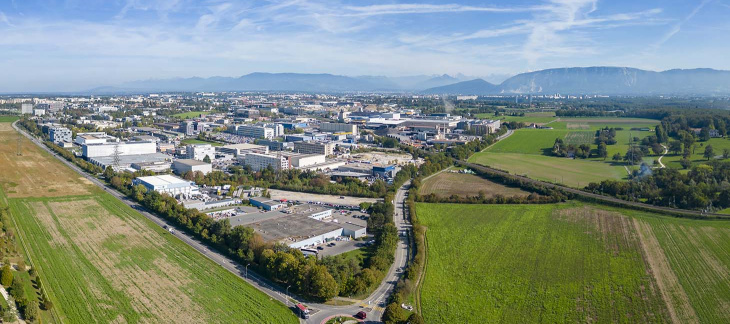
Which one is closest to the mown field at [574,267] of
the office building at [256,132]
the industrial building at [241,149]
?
the industrial building at [241,149]

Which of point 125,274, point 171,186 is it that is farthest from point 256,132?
point 125,274

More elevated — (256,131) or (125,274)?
(256,131)

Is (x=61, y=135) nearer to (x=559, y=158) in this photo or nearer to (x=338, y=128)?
(x=338, y=128)

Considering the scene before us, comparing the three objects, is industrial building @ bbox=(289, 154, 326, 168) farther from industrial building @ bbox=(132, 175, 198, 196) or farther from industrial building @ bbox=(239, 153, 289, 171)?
industrial building @ bbox=(132, 175, 198, 196)

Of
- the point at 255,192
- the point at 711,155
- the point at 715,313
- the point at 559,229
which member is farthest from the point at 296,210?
the point at 711,155

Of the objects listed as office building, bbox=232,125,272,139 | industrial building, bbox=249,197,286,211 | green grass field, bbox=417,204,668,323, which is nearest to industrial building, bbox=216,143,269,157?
office building, bbox=232,125,272,139
